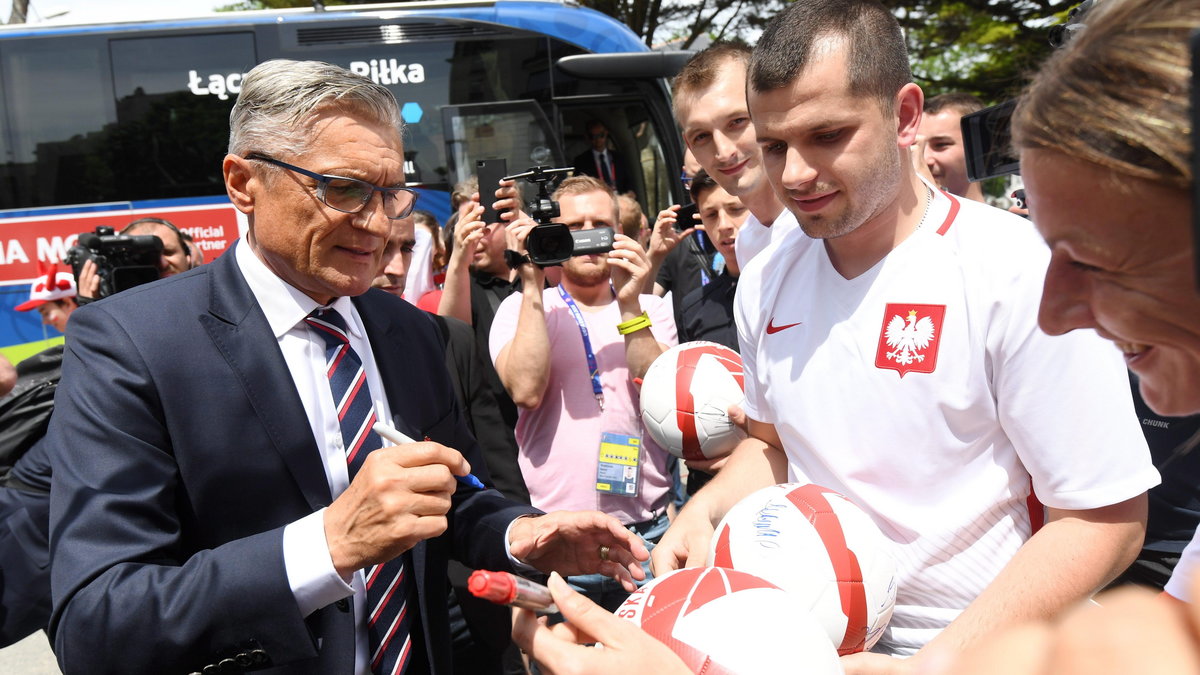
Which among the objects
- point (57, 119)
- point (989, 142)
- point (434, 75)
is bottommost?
point (989, 142)

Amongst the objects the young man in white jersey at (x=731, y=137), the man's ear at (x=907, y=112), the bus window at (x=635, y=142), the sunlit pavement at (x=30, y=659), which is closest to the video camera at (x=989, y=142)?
the man's ear at (x=907, y=112)

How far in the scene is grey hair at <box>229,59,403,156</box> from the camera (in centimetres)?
218

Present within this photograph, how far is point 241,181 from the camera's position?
7.46 ft

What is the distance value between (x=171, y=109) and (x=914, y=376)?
1041cm

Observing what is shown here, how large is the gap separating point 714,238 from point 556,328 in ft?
3.03

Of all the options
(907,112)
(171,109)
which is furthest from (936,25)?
(907,112)

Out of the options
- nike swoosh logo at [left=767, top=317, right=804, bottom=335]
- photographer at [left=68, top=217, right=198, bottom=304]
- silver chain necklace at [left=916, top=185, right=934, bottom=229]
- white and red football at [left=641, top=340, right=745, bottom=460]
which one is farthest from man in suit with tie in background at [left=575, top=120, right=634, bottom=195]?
silver chain necklace at [left=916, top=185, right=934, bottom=229]

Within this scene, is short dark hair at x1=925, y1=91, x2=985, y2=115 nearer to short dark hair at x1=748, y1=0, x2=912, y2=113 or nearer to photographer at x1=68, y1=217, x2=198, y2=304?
short dark hair at x1=748, y1=0, x2=912, y2=113

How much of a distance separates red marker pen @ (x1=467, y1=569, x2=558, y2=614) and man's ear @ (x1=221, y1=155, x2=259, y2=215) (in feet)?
4.02

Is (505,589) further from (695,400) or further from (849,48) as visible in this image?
(695,400)

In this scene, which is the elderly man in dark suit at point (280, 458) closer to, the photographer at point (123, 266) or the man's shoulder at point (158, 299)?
the man's shoulder at point (158, 299)

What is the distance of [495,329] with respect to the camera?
4301 mm

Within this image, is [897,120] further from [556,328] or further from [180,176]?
[180,176]

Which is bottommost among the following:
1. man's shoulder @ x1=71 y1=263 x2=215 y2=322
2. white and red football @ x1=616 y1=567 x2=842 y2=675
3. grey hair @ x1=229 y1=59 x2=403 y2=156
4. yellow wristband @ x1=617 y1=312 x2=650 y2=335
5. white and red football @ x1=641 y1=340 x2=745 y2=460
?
white and red football @ x1=641 y1=340 x2=745 y2=460
